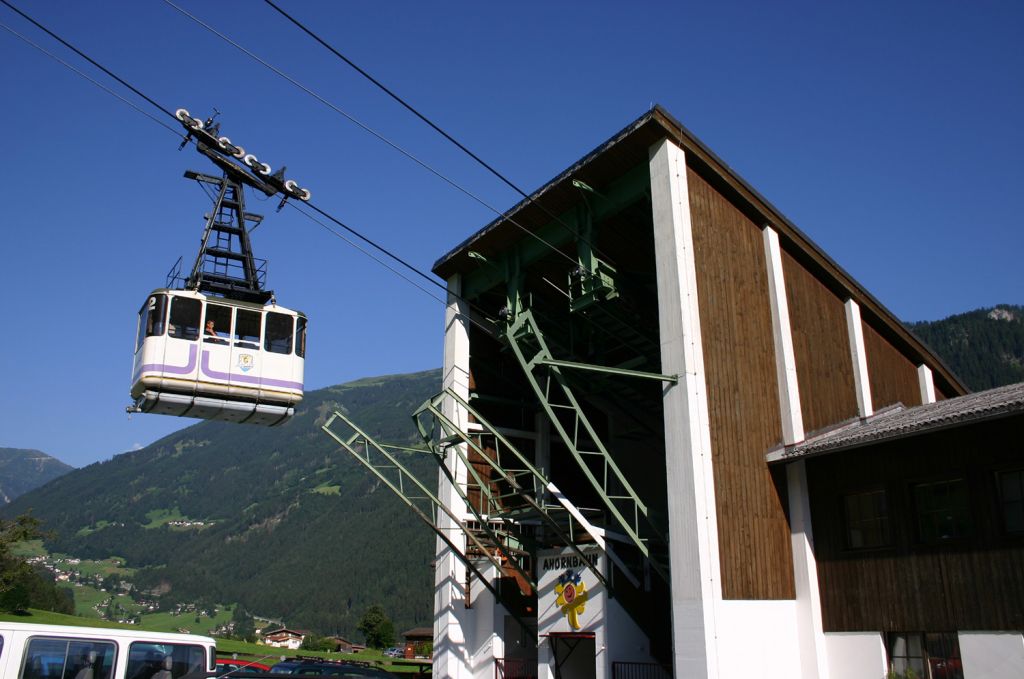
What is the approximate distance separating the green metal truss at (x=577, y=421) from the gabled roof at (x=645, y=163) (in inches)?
126

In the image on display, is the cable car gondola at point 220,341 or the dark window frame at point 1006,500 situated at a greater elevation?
the cable car gondola at point 220,341

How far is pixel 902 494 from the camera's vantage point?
19.5m

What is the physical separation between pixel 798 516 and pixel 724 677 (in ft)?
15.3

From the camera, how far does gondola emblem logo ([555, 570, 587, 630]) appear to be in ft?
77.9

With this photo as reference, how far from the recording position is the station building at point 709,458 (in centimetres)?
1850

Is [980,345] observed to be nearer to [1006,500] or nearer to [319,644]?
[319,644]

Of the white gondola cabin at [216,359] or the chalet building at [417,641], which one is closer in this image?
the white gondola cabin at [216,359]

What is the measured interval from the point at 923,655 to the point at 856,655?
1.52 m

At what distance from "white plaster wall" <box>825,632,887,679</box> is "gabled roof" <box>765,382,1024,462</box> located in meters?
4.17

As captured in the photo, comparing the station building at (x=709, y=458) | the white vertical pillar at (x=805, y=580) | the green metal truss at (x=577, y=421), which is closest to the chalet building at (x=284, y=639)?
the green metal truss at (x=577, y=421)

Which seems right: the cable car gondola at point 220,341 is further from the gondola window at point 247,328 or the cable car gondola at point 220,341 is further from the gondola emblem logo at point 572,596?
the gondola emblem logo at point 572,596

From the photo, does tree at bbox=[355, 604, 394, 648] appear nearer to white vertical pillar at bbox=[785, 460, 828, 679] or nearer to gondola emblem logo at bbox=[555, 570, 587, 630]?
gondola emblem logo at bbox=[555, 570, 587, 630]

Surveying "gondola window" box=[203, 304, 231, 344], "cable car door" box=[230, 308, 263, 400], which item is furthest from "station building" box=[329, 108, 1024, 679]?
"gondola window" box=[203, 304, 231, 344]

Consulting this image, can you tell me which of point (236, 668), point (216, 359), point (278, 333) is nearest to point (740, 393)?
point (278, 333)
